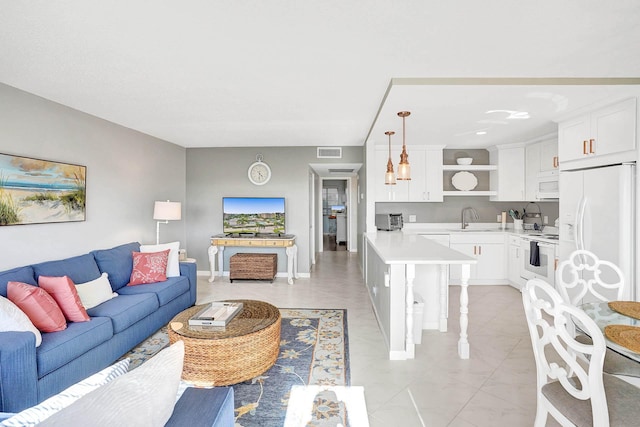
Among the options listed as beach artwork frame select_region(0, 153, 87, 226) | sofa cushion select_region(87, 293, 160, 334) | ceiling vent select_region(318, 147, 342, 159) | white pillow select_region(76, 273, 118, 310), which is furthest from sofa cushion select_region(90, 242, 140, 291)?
ceiling vent select_region(318, 147, 342, 159)

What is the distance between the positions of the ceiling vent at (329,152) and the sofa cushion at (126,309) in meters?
3.59

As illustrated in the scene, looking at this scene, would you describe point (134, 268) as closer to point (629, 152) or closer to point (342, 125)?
point (342, 125)

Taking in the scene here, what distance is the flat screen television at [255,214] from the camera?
5.57m

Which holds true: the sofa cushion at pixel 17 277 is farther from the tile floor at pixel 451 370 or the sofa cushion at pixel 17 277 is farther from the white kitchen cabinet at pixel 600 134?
the white kitchen cabinet at pixel 600 134

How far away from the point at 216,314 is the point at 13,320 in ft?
4.07

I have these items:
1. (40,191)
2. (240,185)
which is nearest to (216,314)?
(40,191)

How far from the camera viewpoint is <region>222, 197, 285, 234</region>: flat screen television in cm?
557

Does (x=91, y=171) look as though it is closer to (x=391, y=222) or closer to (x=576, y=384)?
(x=391, y=222)

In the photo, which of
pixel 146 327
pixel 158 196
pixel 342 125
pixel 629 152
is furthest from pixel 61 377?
pixel 629 152

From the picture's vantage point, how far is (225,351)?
2.20 meters

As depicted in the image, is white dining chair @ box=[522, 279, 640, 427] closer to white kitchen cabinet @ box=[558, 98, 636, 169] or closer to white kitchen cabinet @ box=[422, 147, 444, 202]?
white kitchen cabinet @ box=[558, 98, 636, 169]

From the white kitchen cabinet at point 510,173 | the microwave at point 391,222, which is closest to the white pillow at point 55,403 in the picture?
the microwave at point 391,222

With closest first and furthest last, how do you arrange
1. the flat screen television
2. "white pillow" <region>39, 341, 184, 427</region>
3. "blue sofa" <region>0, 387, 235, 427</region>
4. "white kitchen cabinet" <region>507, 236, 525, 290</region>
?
"white pillow" <region>39, 341, 184, 427</region>
"blue sofa" <region>0, 387, 235, 427</region>
"white kitchen cabinet" <region>507, 236, 525, 290</region>
the flat screen television

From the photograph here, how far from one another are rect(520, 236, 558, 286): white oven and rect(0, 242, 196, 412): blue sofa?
4.60 m
